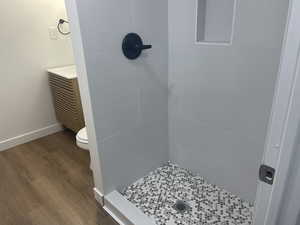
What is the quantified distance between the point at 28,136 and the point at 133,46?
1949 mm

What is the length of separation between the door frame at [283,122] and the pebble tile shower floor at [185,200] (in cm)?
112

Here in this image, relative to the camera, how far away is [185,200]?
1.78m

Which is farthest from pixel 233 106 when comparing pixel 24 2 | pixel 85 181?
pixel 24 2

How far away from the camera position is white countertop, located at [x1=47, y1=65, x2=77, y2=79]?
2.39m

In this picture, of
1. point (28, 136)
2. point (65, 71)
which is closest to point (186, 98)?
point (65, 71)

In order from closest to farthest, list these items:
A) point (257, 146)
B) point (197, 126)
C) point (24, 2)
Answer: point (257, 146)
point (197, 126)
point (24, 2)

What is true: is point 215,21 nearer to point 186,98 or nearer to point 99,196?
point 186,98

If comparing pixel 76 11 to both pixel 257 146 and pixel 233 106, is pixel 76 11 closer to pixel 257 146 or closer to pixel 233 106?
pixel 233 106

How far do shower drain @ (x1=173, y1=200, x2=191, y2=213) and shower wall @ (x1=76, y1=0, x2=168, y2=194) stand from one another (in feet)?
1.38

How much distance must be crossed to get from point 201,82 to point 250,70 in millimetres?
381

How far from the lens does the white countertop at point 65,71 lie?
2.39 metres

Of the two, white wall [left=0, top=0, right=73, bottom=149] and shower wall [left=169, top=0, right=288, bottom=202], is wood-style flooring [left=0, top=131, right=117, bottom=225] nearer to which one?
white wall [left=0, top=0, right=73, bottom=149]

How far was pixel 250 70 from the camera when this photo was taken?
1.40 m

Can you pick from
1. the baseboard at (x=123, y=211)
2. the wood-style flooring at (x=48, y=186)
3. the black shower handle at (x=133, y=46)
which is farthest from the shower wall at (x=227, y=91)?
the wood-style flooring at (x=48, y=186)
